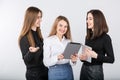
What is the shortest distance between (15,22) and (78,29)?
0.95m

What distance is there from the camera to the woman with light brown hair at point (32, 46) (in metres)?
2.63

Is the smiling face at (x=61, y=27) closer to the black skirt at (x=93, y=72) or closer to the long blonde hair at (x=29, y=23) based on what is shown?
the long blonde hair at (x=29, y=23)

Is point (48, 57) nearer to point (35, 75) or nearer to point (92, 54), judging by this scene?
point (35, 75)

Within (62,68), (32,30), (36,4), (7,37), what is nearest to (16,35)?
(7,37)

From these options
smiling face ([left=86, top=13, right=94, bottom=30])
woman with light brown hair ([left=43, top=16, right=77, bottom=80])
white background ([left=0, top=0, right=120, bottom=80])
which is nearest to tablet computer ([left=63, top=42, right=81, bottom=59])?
woman with light brown hair ([left=43, top=16, right=77, bottom=80])

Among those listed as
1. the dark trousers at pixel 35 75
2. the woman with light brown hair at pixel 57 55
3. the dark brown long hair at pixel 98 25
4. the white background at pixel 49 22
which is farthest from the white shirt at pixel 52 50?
the white background at pixel 49 22

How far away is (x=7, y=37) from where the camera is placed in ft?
13.6

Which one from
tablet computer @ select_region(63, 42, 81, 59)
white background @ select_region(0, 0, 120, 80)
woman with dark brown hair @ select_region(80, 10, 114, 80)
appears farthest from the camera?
white background @ select_region(0, 0, 120, 80)

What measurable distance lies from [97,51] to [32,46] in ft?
2.07

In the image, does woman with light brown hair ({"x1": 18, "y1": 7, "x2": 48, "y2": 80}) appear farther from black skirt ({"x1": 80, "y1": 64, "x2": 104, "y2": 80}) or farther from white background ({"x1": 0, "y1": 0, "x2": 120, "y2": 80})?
white background ({"x1": 0, "y1": 0, "x2": 120, "y2": 80})

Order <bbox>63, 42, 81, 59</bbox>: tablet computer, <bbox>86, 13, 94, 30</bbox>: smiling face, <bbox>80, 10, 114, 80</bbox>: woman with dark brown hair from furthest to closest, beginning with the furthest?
<bbox>86, 13, 94, 30</bbox>: smiling face, <bbox>80, 10, 114, 80</bbox>: woman with dark brown hair, <bbox>63, 42, 81, 59</bbox>: tablet computer

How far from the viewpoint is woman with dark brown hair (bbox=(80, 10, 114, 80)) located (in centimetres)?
259

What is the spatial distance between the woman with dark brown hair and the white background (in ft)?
4.36

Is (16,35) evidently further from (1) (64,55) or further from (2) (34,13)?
(1) (64,55)
